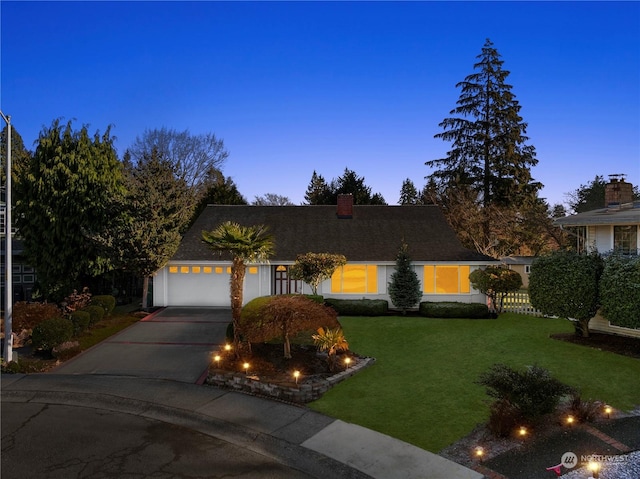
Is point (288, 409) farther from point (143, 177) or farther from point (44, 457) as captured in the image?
point (143, 177)

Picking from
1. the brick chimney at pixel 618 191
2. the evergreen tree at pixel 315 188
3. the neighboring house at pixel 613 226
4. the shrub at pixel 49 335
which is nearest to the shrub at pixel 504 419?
the neighboring house at pixel 613 226

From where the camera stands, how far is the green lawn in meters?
9.01

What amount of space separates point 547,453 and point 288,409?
5127 mm

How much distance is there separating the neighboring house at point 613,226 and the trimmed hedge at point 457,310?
14.1 feet

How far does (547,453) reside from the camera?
7.52 m

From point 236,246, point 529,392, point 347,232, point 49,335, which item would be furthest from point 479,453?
point 347,232

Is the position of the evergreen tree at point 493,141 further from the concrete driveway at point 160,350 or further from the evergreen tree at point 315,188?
the concrete driveway at point 160,350

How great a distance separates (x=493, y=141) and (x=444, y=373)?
103ft

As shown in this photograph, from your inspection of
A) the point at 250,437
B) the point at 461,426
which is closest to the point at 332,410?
the point at 250,437

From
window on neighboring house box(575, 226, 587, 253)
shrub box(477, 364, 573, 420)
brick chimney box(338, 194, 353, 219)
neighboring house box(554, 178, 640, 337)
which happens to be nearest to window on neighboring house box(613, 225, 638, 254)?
neighboring house box(554, 178, 640, 337)

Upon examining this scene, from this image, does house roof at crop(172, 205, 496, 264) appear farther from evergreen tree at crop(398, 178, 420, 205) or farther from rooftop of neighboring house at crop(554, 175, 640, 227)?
evergreen tree at crop(398, 178, 420, 205)

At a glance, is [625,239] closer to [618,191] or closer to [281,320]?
[618,191]

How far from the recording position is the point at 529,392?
8.34 m

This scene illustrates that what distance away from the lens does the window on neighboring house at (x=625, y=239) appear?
15688 millimetres
